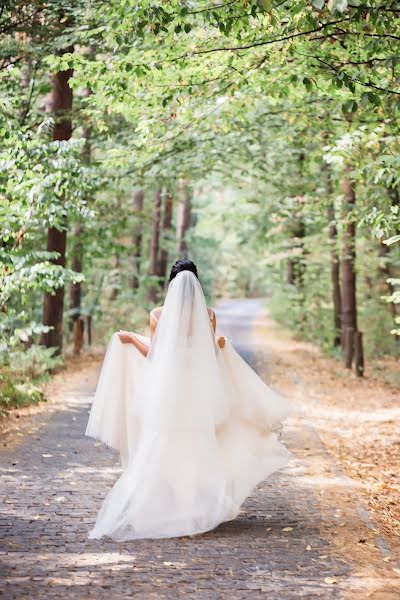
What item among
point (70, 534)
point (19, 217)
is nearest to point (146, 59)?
point (19, 217)

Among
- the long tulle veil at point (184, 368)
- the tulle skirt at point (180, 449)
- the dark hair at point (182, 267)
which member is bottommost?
the tulle skirt at point (180, 449)

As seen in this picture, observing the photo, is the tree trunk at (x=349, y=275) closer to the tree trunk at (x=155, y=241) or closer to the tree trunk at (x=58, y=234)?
the tree trunk at (x=58, y=234)

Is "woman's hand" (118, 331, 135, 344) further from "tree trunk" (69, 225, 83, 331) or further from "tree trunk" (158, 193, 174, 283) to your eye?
"tree trunk" (158, 193, 174, 283)

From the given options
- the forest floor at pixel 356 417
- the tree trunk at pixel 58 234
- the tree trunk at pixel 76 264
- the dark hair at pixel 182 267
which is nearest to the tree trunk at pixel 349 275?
the forest floor at pixel 356 417

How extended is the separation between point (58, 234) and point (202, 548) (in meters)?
13.1

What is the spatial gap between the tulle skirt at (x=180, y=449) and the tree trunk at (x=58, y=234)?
9838 mm

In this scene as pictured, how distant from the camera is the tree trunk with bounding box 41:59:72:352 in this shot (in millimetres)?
17422

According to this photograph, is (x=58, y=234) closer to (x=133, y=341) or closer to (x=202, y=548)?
(x=133, y=341)

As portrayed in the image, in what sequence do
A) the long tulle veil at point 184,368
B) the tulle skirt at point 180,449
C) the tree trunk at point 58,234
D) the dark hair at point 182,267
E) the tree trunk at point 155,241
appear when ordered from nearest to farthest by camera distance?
the tulle skirt at point 180,449
the long tulle veil at point 184,368
the dark hair at point 182,267
the tree trunk at point 58,234
the tree trunk at point 155,241

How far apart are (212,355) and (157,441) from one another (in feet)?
3.14

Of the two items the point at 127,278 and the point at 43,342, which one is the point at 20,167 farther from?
the point at 127,278

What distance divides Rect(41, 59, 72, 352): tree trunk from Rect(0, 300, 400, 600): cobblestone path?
9366 mm

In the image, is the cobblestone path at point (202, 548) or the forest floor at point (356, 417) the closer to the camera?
the cobblestone path at point (202, 548)

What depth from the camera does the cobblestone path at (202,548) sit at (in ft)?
17.3
